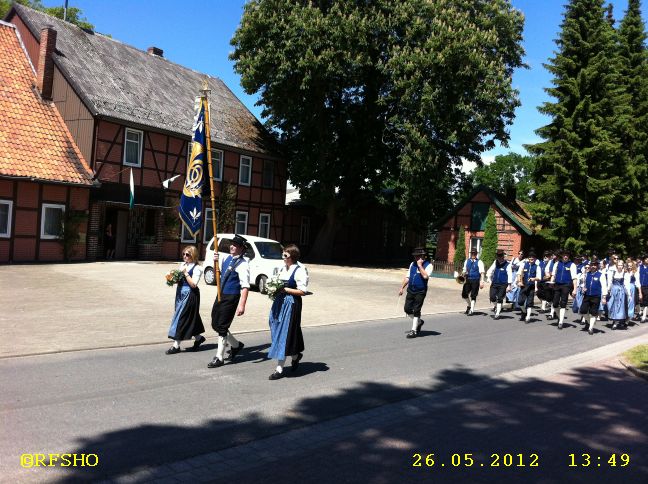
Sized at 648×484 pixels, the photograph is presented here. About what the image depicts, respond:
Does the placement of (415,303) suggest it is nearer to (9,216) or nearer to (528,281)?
(528,281)

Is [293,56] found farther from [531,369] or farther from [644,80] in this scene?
[531,369]

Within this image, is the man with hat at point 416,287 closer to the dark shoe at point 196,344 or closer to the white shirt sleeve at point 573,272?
the dark shoe at point 196,344

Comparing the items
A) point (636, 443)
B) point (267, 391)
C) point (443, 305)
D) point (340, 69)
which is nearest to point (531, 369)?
point (636, 443)

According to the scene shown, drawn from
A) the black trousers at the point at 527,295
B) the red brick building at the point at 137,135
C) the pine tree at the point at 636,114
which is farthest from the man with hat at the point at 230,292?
the pine tree at the point at 636,114

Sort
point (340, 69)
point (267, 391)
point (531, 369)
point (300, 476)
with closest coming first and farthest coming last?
1. point (300, 476)
2. point (267, 391)
3. point (531, 369)
4. point (340, 69)

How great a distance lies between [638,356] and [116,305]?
1093 centimetres

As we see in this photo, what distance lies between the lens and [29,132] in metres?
22.6

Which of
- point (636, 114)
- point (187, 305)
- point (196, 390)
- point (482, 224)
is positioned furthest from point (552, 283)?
point (636, 114)

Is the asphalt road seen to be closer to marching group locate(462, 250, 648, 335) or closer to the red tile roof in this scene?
marching group locate(462, 250, 648, 335)

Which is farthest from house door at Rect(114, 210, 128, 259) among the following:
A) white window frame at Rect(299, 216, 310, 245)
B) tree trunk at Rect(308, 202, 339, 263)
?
white window frame at Rect(299, 216, 310, 245)

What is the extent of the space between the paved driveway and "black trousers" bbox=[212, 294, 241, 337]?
2.08 meters

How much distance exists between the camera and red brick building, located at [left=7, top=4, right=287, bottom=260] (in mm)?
24156

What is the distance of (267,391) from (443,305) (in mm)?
12472

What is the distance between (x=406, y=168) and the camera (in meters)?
29.9
